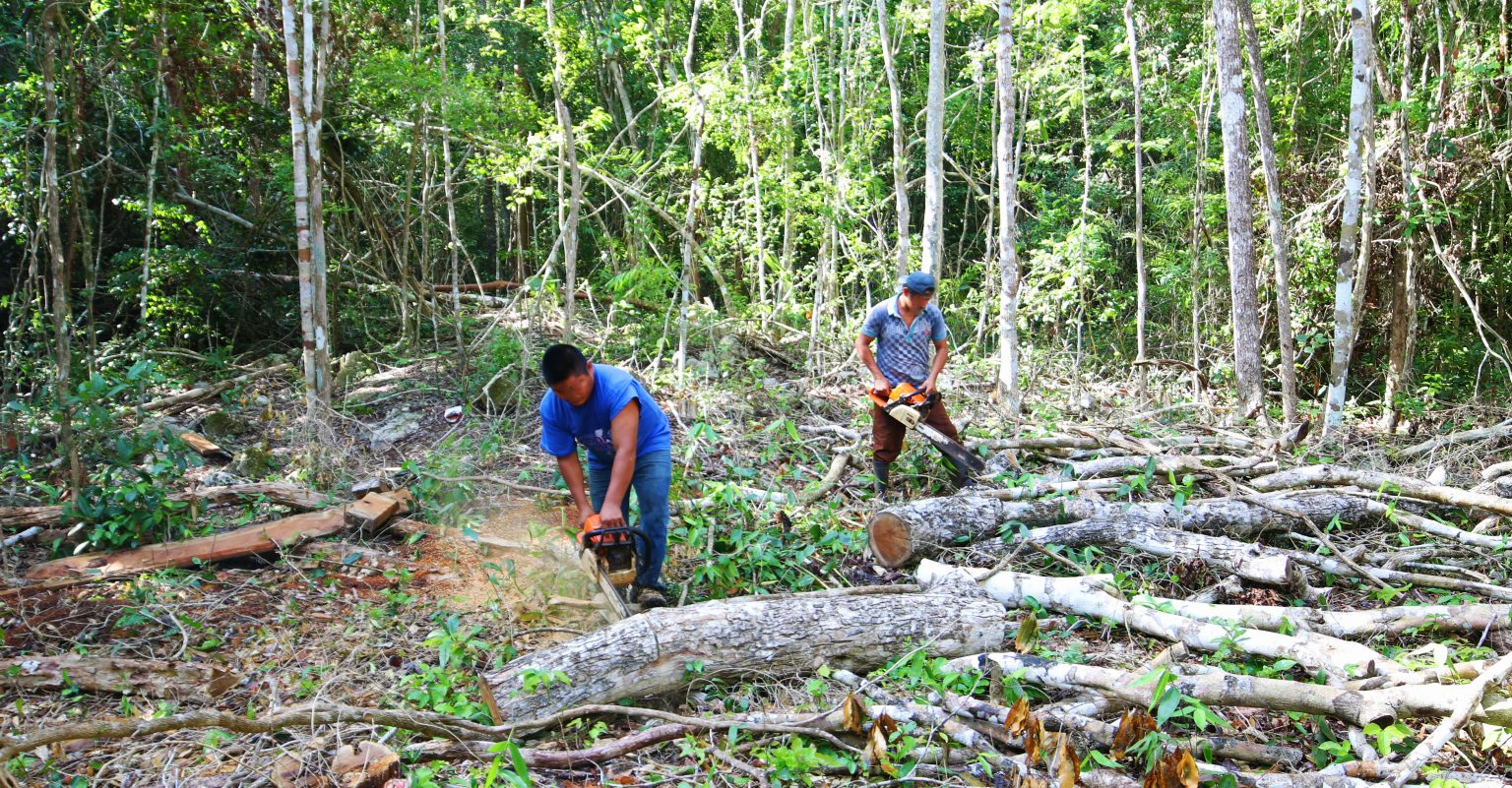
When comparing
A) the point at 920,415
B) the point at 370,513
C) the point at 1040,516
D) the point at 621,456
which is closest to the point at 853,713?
the point at 621,456

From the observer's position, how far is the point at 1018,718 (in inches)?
132

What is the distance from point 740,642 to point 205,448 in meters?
5.61

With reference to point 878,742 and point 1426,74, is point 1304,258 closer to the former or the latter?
point 1426,74

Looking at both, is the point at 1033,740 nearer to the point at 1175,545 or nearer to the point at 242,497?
the point at 1175,545

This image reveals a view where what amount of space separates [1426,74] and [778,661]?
11.4m

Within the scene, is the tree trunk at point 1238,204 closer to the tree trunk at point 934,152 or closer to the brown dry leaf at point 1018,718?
the tree trunk at point 934,152

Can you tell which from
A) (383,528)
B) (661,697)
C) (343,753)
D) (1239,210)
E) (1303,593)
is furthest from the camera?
(1239,210)

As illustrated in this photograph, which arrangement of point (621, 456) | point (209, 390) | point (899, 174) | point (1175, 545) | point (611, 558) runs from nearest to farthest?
1. point (611, 558)
2. point (621, 456)
3. point (1175, 545)
4. point (209, 390)
5. point (899, 174)

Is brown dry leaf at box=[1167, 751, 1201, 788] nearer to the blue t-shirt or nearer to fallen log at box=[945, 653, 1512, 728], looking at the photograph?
fallen log at box=[945, 653, 1512, 728]

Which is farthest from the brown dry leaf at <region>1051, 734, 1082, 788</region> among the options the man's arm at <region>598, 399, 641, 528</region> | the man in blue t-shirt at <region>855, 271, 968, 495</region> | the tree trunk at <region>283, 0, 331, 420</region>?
the tree trunk at <region>283, 0, 331, 420</region>

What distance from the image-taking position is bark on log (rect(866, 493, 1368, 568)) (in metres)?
5.46

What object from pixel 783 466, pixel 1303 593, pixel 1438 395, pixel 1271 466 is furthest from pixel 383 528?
pixel 1438 395

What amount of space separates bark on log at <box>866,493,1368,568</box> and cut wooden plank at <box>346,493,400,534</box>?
3164mm

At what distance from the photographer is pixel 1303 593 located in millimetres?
4809
